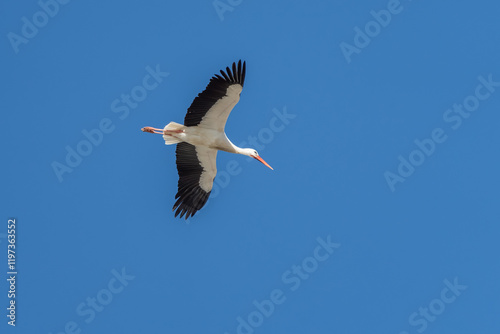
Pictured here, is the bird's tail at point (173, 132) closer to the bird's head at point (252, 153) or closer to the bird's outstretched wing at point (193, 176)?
the bird's outstretched wing at point (193, 176)

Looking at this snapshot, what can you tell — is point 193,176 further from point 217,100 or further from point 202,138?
point 217,100

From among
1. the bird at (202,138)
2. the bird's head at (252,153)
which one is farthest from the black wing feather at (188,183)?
the bird's head at (252,153)

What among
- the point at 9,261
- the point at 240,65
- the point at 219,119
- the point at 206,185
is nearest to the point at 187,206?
the point at 206,185

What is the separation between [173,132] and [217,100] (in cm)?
123

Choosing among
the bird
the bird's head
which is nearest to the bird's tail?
the bird

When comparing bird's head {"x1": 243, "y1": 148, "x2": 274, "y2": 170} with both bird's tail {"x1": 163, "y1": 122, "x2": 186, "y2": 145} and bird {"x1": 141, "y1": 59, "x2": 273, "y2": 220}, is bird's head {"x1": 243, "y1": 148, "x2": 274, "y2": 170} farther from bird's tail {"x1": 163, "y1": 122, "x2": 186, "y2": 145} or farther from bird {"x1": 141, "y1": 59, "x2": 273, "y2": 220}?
bird's tail {"x1": 163, "y1": 122, "x2": 186, "y2": 145}

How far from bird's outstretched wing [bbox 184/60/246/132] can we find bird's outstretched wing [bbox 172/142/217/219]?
849mm

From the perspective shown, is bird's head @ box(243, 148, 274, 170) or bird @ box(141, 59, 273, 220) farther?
bird's head @ box(243, 148, 274, 170)

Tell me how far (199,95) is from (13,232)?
623 centimetres

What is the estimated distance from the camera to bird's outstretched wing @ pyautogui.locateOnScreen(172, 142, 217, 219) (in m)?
19.5

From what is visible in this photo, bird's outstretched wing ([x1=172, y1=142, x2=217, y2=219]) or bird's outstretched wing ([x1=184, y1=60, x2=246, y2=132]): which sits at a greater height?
bird's outstretched wing ([x1=184, y1=60, x2=246, y2=132])

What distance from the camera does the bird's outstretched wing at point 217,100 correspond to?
18.0 m

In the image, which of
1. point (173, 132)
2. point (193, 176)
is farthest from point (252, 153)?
point (173, 132)

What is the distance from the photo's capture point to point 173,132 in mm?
18891
